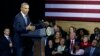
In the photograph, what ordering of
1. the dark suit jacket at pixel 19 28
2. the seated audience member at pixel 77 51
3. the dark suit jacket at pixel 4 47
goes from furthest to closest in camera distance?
the seated audience member at pixel 77 51 < the dark suit jacket at pixel 4 47 < the dark suit jacket at pixel 19 28

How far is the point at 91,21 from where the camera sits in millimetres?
8906

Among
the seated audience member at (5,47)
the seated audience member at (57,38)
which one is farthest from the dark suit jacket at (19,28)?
the seated audience member at (57,38)

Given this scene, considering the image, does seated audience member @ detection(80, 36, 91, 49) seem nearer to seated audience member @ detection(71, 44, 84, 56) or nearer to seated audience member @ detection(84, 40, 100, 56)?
seated audience member @ detection(71, 44, 84, 56)

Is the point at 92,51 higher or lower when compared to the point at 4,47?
lower

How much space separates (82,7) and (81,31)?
0.73 m

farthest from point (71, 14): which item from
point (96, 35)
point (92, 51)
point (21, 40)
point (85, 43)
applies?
point (21, 40)

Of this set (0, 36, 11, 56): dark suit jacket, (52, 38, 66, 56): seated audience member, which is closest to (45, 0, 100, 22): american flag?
(52, 38, 66, 56): seated audience member

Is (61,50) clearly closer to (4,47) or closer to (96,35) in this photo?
(96,35)

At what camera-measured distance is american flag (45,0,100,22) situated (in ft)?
28.9

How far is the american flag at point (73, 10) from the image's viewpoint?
346 inches

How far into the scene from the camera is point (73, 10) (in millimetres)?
8969

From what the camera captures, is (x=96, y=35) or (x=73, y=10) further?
(x=73, y=10)

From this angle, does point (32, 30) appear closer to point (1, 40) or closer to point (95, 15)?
point (1, 40)

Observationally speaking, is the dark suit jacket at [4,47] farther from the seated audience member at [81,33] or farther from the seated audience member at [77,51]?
the seated audience member at [81,33]
